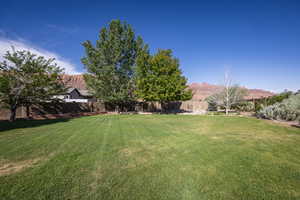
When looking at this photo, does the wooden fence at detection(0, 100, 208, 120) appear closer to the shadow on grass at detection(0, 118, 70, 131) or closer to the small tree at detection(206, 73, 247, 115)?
the shadow on grass at detection(0, 118, 70, 131)

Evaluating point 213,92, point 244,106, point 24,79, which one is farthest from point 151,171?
point 213,92

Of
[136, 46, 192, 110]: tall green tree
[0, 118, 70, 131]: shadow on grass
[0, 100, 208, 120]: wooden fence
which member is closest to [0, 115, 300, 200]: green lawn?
[0, 118, 70, 131]: shadow on grass

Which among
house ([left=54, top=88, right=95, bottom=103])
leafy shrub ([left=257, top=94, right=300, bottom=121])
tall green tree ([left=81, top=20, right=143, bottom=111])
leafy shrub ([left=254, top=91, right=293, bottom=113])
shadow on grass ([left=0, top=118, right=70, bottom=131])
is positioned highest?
tall green tree ([left=81, top=20, right=143, bottom=111])

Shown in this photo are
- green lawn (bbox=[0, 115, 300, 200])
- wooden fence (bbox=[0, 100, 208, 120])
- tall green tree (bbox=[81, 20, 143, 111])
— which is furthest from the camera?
tall green tree (bbox=[81, 20, 143, 111])

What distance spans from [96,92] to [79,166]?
16.0m

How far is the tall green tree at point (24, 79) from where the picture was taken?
938cm

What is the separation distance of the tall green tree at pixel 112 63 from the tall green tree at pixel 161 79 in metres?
2.12

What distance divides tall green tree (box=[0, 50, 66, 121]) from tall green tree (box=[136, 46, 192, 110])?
898 cm

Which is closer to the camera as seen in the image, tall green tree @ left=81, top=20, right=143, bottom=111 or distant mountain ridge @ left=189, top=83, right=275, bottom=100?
tall green tree @ left=81, top=20, right=143, bottom=111

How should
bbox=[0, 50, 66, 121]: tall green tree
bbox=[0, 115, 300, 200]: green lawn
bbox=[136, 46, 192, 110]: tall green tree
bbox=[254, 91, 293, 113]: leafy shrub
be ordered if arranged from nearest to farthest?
bbox=[0, 115, 300, 200]: green lawn < bbox=[0, 50, 66, 121]: tall green tree < bbox=[254, 91, 293, 113]: leafy shrub < bbox=[136, 46, 192, 110]: tall green tree

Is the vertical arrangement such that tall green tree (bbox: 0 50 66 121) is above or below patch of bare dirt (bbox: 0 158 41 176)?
above

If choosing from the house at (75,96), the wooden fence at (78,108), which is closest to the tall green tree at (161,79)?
the wooden fence at (78,108)

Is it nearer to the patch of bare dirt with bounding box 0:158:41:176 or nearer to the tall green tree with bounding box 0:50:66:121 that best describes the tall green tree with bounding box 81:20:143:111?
the tall green tree with bounding box 0:50:66:121

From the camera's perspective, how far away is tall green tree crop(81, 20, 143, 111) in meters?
17.2
